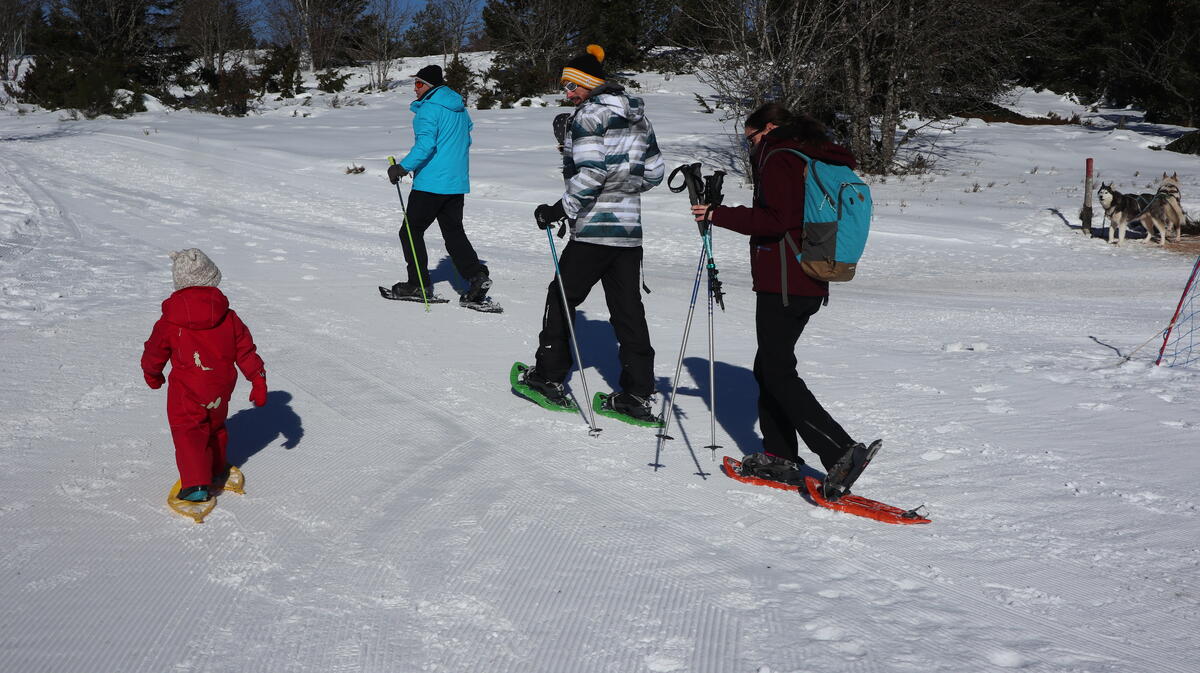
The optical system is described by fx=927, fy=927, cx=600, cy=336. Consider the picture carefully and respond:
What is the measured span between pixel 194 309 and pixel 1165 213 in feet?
41.9

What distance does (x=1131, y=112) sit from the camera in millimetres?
25969

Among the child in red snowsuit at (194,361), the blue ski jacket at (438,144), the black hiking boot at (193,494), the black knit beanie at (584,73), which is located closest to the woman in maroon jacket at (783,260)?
the black knit beanie at (584,73)

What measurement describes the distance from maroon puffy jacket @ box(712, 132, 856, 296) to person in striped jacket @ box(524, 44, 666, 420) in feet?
3.49

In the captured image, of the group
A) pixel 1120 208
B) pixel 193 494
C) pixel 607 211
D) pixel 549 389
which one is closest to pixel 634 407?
pixel 549 389

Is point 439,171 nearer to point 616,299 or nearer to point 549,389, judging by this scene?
point 549,389

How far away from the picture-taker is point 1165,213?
12.4 metres

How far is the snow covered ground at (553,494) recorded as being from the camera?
280 cm

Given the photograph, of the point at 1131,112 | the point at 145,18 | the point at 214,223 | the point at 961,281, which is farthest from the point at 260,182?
the point at 1131,112

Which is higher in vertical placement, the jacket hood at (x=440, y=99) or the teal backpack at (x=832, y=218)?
the jacket hood at (x=440, y=99)

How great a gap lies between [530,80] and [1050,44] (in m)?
15.9

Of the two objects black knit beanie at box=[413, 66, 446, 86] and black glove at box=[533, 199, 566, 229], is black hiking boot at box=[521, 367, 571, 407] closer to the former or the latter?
black glove at box=[533, 199, 566, 229]

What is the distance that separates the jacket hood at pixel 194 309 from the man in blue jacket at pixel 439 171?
3414 mm

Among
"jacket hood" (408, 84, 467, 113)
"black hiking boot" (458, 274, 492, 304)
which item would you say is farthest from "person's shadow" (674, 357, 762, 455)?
"jacket hood" (408, 84, 467, 113)

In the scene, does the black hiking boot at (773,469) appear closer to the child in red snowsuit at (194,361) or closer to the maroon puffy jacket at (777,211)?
the maroon puffy jacket at (777,211)
